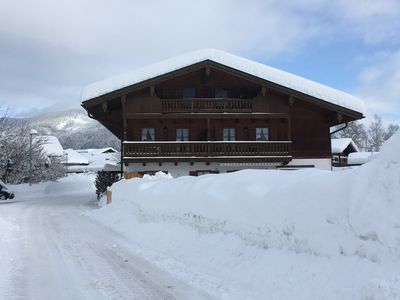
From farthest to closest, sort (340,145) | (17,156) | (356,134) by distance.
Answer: (356,134) < (340,145) < (17,156)

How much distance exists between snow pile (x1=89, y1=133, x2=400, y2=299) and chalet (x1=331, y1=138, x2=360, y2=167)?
48.3 metres

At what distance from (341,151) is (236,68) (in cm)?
3544

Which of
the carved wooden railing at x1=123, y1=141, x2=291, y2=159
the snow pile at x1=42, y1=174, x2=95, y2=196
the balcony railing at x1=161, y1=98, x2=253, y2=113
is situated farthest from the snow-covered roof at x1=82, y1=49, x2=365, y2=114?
the snow pile at x1=42, y1=174, x2=95, y2=196

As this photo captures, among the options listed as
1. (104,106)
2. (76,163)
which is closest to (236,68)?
(104,106)

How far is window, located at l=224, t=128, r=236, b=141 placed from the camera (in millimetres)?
28422

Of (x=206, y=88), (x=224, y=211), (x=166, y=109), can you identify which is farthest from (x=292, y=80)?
(x=224, y=211)

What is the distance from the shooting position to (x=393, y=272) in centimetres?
477

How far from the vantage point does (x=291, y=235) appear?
6.64 m

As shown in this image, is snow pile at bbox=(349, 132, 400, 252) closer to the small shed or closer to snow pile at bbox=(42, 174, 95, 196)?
snow pile at bbox=(42, 174, 95, 196)

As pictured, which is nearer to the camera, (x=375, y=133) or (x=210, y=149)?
(x=210, y=149)

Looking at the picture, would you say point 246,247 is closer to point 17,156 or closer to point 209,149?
point 209,149

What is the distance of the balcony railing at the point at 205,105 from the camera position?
89.4ft

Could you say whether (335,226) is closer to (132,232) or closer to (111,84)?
(132,232)

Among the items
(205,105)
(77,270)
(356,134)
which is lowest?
(77,270)
